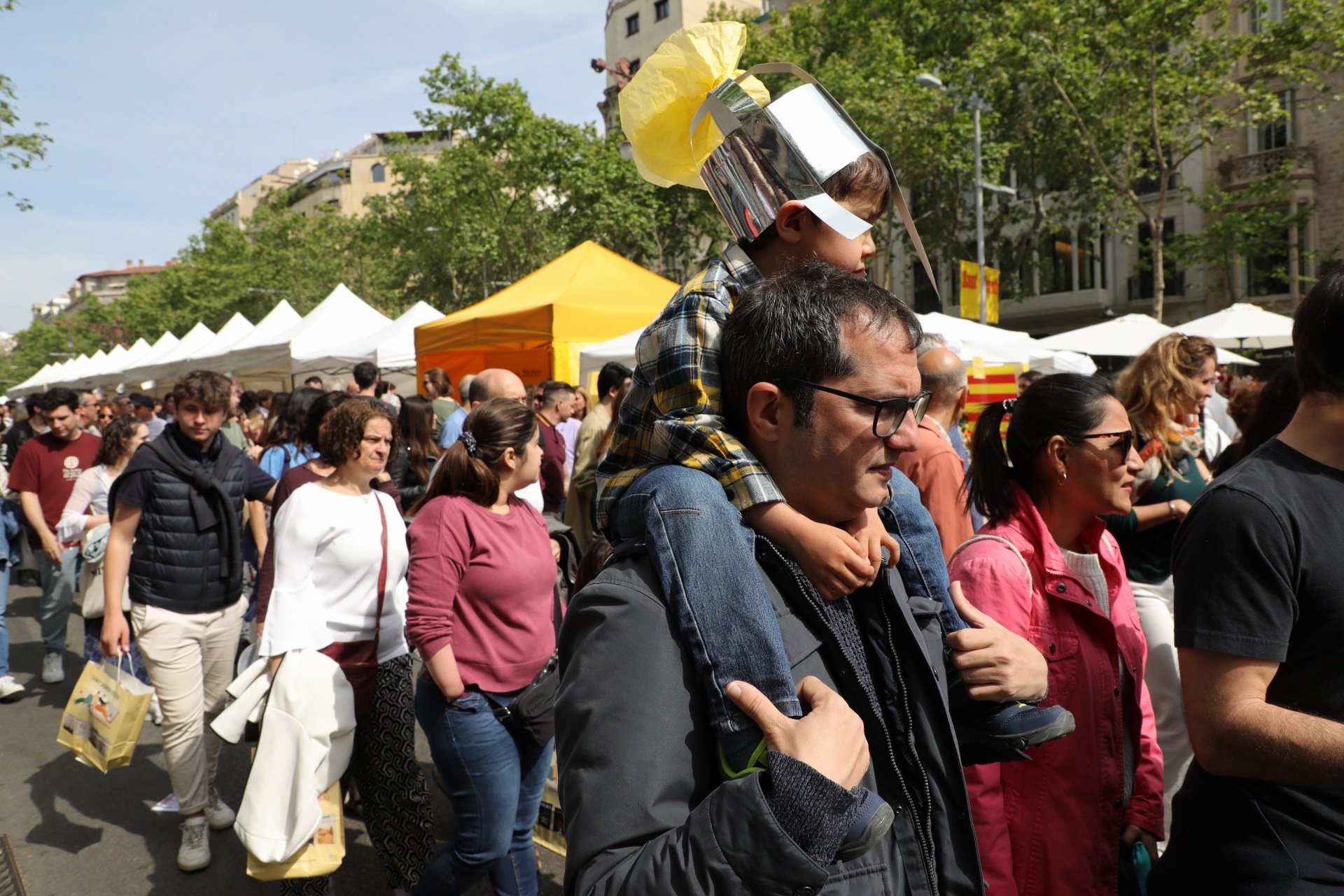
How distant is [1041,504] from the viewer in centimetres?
270

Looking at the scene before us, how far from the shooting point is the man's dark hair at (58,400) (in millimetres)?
7645

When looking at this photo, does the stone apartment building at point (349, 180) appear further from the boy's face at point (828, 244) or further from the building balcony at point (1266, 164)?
the boy's face at point (828, 244)

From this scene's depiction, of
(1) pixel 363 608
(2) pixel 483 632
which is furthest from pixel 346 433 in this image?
(2) pixel 483 632

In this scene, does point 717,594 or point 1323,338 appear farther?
point 1323,338

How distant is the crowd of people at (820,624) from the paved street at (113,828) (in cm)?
78

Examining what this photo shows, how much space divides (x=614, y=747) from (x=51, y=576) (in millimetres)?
7925

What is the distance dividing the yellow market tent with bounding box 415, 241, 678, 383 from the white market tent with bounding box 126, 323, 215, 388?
1316cm

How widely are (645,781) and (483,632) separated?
2.23 metres

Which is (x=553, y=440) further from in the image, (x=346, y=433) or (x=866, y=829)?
(x=866, y=829)

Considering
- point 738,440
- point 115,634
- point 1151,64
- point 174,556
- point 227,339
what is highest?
point 1151,64

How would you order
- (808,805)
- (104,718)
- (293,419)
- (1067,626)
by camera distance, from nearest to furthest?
(808,805)
(1067,626)
(104,718)
(293,419)

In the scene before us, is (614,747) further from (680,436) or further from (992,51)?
(992,51)

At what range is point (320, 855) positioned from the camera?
3.26 metres

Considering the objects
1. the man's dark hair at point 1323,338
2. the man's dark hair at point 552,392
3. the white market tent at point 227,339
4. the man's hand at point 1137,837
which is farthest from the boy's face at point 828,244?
the white market tent at point 227,339
